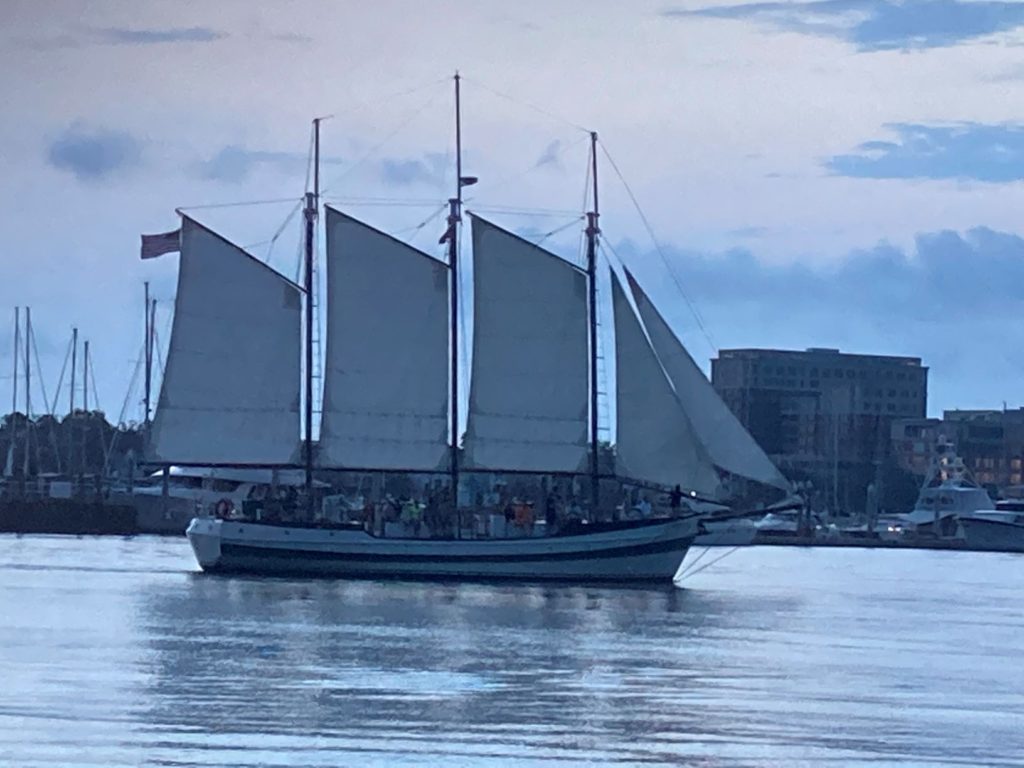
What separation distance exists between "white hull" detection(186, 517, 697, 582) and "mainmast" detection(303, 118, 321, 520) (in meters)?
2.40

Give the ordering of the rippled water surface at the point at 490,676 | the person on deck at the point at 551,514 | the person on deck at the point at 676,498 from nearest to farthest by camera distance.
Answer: the rippled water surface at the point at 490,676
the person on deck at the point at 676,498
the person on deck at the point at 551,514

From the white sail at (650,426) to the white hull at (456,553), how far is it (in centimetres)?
176

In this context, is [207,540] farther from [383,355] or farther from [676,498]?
[676,498]

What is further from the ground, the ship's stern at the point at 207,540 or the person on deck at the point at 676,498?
the person on deck at the point at 676,498

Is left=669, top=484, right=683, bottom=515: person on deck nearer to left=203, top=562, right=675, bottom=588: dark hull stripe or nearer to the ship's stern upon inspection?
left=203, top=562, right=675, bottom=588: dark hull stripe

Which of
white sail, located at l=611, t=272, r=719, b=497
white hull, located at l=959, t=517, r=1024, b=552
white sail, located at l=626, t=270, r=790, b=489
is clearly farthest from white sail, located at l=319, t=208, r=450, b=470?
white hull, located at l=959, t=517, r=1024, b=552

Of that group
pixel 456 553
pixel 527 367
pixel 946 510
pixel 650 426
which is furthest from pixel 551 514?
pixel 946 510

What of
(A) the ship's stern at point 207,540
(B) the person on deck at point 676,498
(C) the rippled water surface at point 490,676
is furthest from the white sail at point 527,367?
(A) the ship's stern at point 207,540

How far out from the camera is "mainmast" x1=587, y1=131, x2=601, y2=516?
72188mm

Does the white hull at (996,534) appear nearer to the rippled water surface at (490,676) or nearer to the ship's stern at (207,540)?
the rippled water surface at (490,676)

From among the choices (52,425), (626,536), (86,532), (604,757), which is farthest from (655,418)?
(52,425)

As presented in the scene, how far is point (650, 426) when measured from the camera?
69688mm

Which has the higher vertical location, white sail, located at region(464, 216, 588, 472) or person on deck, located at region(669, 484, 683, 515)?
white sail, located at region(464, 216, 588, 472)

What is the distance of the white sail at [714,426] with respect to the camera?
6838cm
